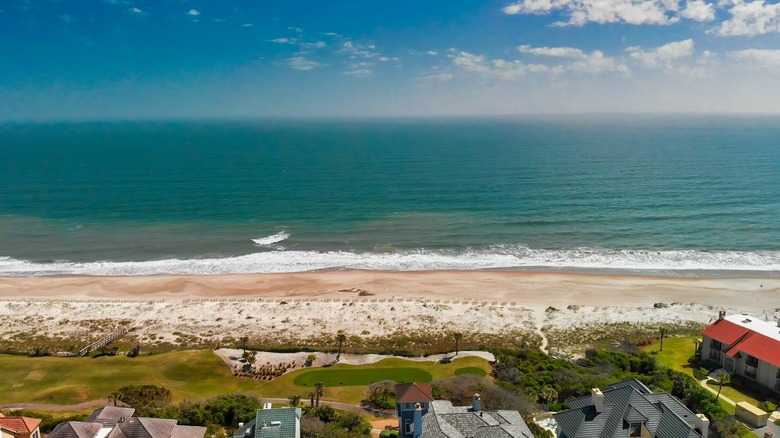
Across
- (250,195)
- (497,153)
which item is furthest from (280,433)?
(497,153)

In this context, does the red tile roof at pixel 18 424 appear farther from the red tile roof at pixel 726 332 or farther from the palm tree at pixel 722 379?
the red tile roof at pixel 726 332

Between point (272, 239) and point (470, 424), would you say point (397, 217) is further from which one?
point (470, 424)

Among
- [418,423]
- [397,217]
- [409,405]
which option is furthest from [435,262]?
[418,423]

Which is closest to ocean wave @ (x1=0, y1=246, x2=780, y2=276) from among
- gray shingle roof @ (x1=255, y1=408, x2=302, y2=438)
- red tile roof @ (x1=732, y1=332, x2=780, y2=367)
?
red tile roof @ (x1=732, y1=332, x2=780, y2=367)

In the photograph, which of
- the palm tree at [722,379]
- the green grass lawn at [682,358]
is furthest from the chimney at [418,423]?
the green grass lawn at [682,358]

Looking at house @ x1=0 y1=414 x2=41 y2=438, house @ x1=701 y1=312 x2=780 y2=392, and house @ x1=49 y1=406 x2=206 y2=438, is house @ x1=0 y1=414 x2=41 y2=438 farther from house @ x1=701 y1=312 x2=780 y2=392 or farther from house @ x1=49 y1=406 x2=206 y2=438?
house @ x1=701 y1=312 x2=780 y2=392
